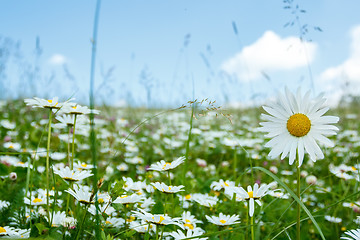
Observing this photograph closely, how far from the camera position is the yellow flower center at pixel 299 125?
103cm

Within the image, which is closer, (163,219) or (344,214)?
(163,219)

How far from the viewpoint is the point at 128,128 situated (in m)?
4.45

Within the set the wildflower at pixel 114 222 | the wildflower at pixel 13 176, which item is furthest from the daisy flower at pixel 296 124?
the wildflower at pixel 13 176

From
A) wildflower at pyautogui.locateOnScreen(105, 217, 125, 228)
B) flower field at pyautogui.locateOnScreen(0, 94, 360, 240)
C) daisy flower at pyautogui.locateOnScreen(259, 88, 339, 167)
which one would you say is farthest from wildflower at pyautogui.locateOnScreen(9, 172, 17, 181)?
daisy flower at pyautogui.locateOnScreen(259, 88, 339, 167)

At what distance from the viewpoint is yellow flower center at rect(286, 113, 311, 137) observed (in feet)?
3.39

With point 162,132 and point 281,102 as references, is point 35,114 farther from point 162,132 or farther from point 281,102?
point 281,102

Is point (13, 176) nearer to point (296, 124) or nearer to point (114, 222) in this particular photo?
point (114, 222)

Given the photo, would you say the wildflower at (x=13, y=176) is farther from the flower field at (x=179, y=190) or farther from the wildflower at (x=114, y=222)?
the wildflower at (x=114, y=222)

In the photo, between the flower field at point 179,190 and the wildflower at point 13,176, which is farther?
the wildflower at point 13,176

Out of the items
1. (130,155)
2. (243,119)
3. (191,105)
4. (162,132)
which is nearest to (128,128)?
(162,132)

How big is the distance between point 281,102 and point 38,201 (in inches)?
38.5

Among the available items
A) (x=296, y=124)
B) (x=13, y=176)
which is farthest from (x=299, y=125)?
(x=13, y=176)

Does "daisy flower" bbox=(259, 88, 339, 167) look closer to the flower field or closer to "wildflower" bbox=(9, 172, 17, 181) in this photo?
the flower field

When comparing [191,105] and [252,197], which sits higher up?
[191,105]
